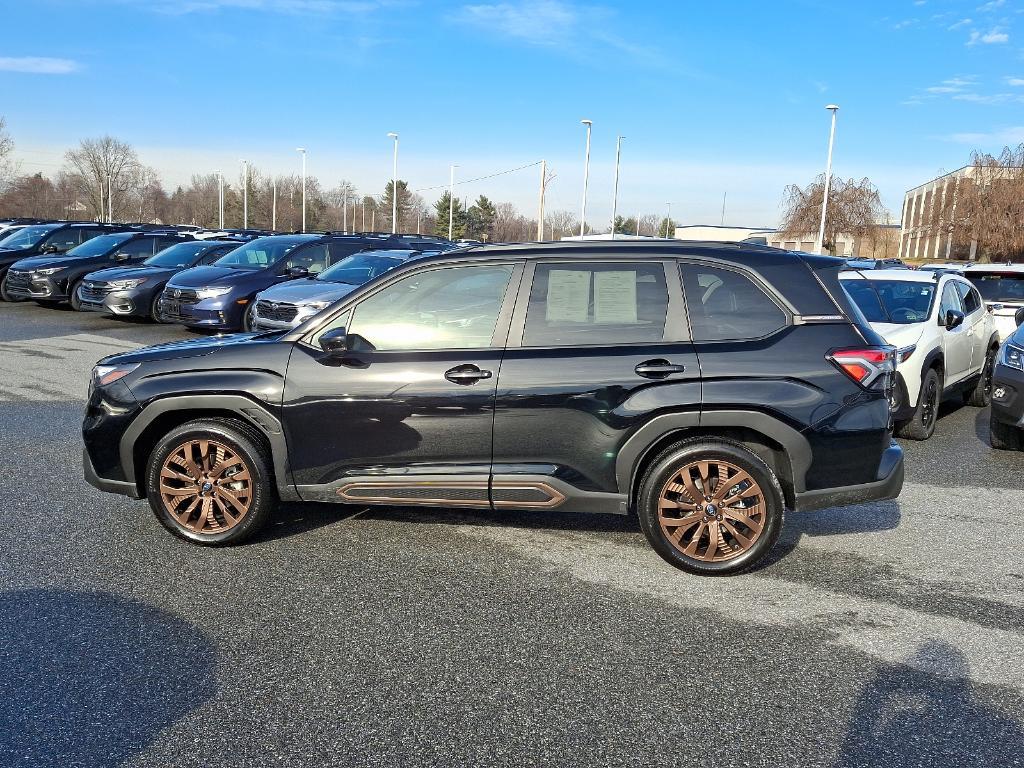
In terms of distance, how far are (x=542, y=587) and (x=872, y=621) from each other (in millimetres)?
1602

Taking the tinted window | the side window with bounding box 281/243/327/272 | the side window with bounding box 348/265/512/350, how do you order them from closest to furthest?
the side window with bounding box 348/265/512/350
the tinted window
the side window with bounding box 281/243/327/272

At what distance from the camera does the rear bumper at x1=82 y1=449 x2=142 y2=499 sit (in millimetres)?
5059

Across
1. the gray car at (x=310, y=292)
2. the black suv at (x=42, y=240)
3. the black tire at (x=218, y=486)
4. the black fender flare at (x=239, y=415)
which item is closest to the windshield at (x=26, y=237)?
the black suv at (x=42, y=240)

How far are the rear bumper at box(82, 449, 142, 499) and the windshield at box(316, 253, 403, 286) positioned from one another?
8306mm

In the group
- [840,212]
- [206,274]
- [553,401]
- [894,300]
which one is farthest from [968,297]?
[840,212]

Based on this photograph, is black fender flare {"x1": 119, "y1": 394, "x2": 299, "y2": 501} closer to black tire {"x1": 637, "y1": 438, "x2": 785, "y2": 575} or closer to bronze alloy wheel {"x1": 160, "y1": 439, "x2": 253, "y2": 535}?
bronze alloy wheel {"x1": 160, "y1": 439, "x2": 253, "y2": 535}

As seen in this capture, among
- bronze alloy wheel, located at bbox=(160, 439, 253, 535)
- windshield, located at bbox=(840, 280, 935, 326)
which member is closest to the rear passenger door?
bronze alloy wheel, located at bbox=(160, 439, 253, 535)

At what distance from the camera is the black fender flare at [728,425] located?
464 cm

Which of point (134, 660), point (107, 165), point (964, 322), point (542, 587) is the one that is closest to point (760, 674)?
point (542, 587)

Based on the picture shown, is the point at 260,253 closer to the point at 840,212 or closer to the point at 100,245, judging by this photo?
the point at 100,245

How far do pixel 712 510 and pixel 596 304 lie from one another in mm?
1284

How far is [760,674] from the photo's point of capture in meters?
3.61

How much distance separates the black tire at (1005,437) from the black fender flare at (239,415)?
6429 millimetres

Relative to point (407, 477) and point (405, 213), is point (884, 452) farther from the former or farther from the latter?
point (405, 213)
